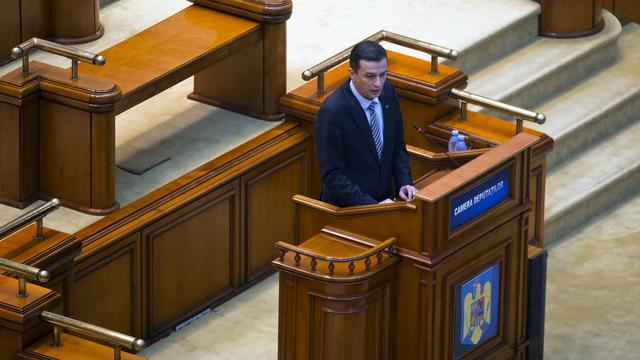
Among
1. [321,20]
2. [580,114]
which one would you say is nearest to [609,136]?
[580,114]

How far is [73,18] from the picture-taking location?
33.1 ft

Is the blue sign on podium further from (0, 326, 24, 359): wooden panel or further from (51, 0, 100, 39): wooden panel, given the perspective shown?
(51, 0, 100, 39): wooden panel

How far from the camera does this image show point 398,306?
7.89 m

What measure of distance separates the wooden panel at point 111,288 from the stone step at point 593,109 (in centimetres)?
277

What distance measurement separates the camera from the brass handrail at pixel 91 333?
7422 millimetres

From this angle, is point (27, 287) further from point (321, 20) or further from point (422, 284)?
point (321, 20)

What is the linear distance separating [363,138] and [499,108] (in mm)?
1162

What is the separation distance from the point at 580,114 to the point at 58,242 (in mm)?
3726

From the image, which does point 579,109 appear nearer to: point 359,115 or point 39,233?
point 359,115

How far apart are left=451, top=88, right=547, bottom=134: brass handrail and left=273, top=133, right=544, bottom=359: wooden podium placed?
749 millimetres

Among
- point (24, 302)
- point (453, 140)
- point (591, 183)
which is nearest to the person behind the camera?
point (24, 302)

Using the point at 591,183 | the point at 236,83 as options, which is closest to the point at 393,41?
the point at 236,83

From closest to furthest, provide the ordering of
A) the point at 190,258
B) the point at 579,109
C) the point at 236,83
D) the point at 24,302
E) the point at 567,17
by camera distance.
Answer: the point at 24,302 < the point at 190,258 < the point at 236,83 < the point at 579,109 < the point at 567,17

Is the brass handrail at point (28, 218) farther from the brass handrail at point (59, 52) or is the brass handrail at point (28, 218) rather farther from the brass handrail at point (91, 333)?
the brass handrail at point (59, 52)
